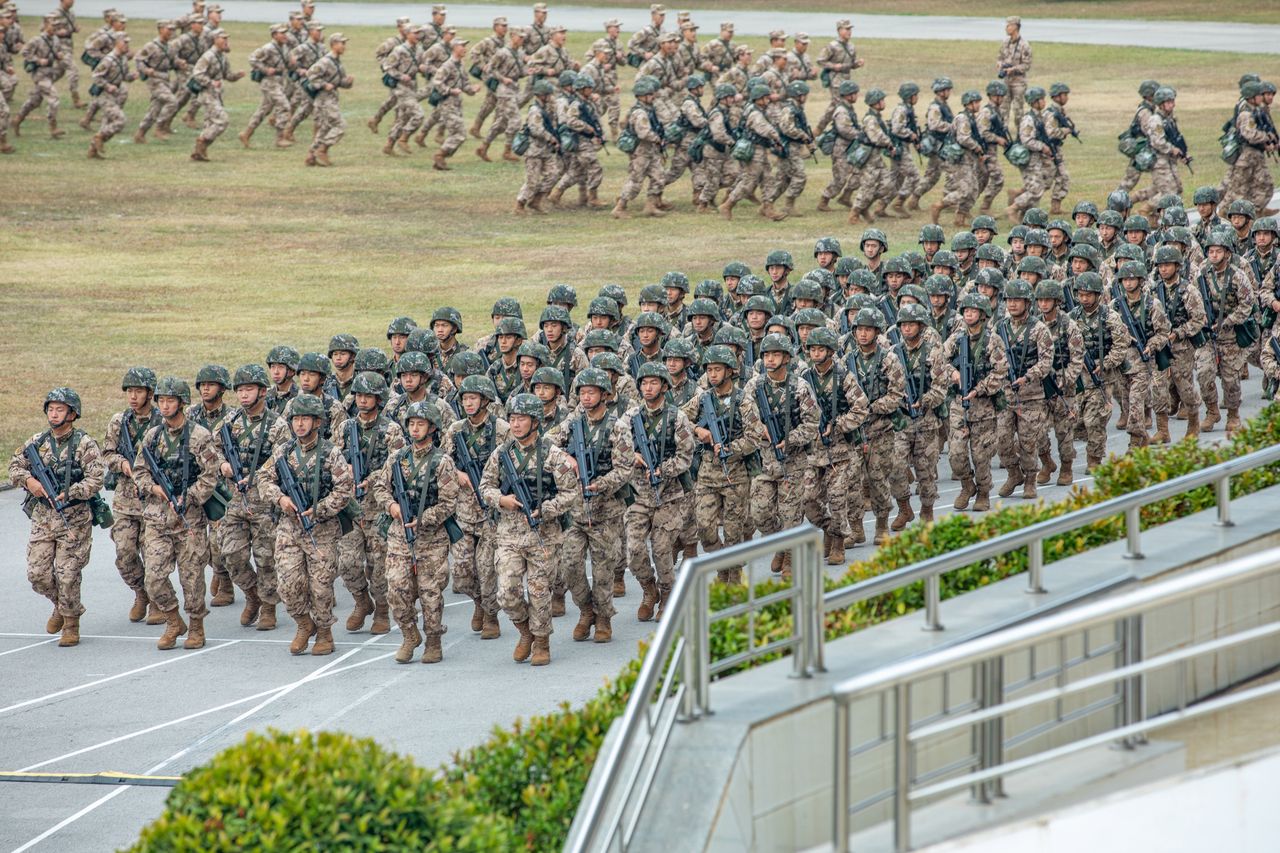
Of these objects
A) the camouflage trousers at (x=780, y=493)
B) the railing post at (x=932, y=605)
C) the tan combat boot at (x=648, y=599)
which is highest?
the railing post at (x=932, y=605)

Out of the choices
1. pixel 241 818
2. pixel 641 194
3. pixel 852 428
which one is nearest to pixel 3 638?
pixel 852 428

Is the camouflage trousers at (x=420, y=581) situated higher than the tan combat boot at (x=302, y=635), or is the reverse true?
the camouflage trousers at (x=420, y=581)

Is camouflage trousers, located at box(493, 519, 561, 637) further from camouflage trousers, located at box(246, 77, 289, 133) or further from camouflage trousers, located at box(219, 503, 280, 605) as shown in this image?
camouflage trousers, located at box(246, 77, 289, 133)

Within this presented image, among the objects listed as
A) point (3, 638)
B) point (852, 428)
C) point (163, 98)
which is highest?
point (163, 98)

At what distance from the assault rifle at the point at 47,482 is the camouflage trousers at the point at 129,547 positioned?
1.49 feet

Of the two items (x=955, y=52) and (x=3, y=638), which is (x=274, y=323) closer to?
(x=3, y=638)

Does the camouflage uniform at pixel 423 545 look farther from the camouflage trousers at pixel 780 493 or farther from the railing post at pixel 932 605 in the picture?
the railing post at pixel 932 605

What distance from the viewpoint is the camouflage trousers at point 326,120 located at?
3247cm

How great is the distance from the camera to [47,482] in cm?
1405

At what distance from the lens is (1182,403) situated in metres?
17.7

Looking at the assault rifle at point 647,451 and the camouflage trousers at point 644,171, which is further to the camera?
the camouflage trousers at point 644,171

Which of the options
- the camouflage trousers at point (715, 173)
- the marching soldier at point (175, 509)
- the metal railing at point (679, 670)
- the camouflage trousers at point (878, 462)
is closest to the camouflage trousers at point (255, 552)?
the marching soldier at point (175, 509)

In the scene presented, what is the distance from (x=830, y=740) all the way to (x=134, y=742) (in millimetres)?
5646

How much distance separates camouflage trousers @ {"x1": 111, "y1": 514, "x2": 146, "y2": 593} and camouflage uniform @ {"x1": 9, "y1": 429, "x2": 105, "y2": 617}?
0.29 meters
